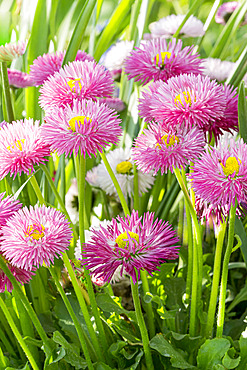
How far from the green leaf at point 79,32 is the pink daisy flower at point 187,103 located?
179mm

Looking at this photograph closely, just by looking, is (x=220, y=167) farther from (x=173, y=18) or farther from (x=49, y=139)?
(x=173, y=18)

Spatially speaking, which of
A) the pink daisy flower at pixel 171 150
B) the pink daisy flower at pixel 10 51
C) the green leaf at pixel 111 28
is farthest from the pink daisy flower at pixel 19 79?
the pink daisy flower at pixel 171 150

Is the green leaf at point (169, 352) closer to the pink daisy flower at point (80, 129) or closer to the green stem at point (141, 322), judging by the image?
the green stem at point (141, 322)

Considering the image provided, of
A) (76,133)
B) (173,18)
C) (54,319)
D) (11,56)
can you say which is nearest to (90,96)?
(76,133)

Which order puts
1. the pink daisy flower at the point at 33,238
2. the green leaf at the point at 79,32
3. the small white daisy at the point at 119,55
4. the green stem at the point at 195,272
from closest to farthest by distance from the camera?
the pink daisy flower at the point at 33,238 → the green stem at the point at 195,272 → the green leaf at the point at 79,32 → the small white daisy at the point at 119,55

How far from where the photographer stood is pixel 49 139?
1.35ft

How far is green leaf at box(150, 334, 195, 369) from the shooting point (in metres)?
0.49

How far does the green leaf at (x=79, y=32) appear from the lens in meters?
0.59

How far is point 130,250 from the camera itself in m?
0.39

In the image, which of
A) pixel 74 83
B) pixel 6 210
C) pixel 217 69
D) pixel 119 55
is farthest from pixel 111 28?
pixel 6 210

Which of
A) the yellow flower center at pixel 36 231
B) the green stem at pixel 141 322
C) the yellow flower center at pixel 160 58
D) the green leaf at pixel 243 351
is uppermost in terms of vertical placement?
the yellow flower center at pixel 160 58

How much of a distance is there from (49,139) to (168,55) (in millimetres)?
194

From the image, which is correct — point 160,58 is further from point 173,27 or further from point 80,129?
point 173,27

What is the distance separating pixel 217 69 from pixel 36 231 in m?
0.57
